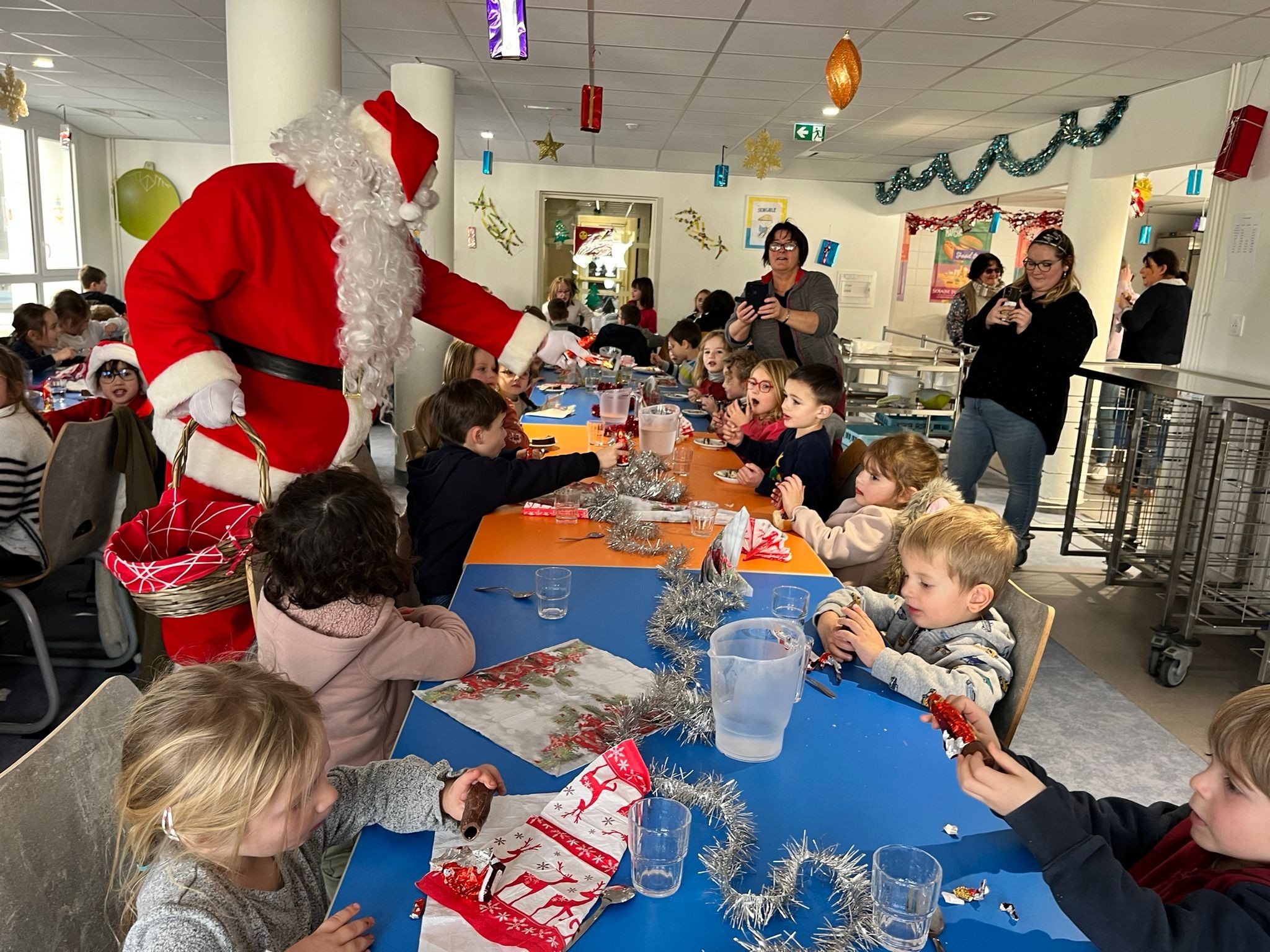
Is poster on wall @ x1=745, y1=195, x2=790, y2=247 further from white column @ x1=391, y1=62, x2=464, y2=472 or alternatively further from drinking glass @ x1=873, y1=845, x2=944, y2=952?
drinking glass @ x1=873, y1=845, x2=944, y2=952

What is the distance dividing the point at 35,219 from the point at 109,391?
8761 mm

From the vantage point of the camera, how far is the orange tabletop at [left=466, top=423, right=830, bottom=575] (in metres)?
2.44

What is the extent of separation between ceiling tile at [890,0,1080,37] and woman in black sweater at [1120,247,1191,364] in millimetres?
2940

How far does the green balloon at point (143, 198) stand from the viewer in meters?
12.0

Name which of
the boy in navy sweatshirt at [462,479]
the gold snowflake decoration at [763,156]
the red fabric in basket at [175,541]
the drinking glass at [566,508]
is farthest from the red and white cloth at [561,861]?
the gold snowflake decoration at [763,156]

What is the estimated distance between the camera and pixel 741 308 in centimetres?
484

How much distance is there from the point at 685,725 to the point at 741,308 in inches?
142

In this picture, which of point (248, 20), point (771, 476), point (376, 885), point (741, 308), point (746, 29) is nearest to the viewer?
point (376, 885)

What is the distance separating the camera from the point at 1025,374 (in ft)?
15.8

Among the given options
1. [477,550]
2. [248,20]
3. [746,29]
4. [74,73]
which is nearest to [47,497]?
[477,550]

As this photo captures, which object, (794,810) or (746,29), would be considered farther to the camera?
(746,29)

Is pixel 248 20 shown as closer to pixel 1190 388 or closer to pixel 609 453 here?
pixel 609 453

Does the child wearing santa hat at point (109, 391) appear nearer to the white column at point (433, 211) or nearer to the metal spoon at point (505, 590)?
the metal spoon at point (505, 590)

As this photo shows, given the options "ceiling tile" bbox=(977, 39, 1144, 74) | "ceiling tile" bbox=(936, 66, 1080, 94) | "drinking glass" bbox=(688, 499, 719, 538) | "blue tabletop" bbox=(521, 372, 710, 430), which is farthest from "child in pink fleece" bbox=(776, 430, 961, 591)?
"ceiling tile" bbox=(936, 66, 1080, 94)
